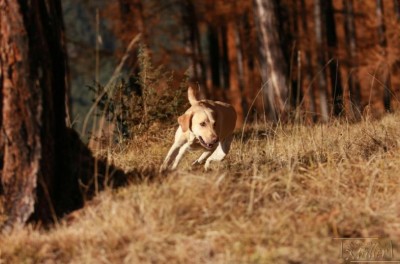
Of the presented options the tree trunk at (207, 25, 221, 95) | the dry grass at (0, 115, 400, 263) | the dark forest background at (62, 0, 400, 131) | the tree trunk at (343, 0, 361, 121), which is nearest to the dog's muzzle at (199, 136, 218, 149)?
the dry grass at (0, 115, 400, 263)

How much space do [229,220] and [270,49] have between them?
27.7 ft

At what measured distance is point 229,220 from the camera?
3721 millimetres

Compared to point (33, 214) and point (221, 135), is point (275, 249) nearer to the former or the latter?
point (33, 214)

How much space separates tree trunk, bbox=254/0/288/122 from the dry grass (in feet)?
23.4

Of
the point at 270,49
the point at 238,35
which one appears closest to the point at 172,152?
the point at 270,49

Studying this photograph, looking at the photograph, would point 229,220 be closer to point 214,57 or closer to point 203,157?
point 203,157

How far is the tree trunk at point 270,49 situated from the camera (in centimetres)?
1166

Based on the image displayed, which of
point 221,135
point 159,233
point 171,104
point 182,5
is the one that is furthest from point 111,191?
point 182,5

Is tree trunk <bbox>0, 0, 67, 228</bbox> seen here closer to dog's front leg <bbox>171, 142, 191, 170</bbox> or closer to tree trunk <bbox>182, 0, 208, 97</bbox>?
dog's front leg <bbox>171, 142, 191, 170</bbox>

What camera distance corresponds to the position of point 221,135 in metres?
6.94

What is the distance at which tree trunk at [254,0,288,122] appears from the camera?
11.7 metres

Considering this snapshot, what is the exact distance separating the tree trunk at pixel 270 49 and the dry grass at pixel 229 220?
281 inches

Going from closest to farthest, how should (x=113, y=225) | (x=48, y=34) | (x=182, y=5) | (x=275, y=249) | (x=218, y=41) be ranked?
1. (x=275, y=249)
2. (x=113, y=225)
3. (x=48, y=34)
4. (x=182, y=5)
5. (x=218, y=41)

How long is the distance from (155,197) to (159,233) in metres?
0.36
